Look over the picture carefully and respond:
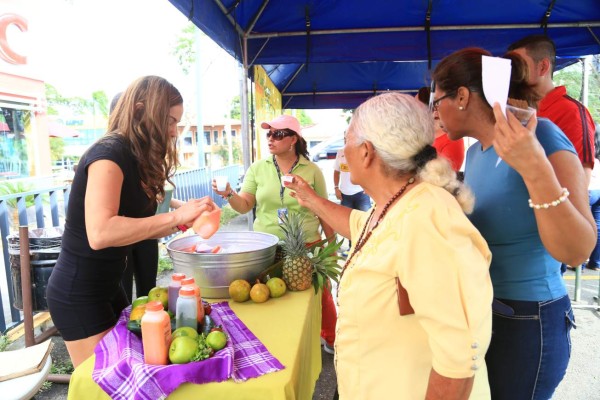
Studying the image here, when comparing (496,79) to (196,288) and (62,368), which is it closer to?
(196,288)

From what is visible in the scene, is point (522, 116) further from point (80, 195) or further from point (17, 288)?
point (17, 288)

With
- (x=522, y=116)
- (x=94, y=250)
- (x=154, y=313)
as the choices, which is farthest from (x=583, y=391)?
(x=94, y=250)

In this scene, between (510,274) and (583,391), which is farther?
(583,391)

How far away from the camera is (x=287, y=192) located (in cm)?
311

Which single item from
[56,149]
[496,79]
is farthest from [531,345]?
[56,149]

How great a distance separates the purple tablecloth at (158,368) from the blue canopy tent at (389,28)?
299cm

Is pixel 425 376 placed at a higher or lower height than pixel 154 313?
lower

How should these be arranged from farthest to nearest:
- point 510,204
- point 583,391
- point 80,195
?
point 583,391
point 80,195
point 510,204

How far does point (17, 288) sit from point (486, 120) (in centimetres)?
339

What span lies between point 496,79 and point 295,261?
134 centimetres

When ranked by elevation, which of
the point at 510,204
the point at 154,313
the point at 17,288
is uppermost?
the point at 510,204

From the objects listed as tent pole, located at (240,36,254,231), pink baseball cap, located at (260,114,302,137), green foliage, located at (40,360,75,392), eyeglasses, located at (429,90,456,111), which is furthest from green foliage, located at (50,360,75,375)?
eyeglasses, located at (429,90,456,111)

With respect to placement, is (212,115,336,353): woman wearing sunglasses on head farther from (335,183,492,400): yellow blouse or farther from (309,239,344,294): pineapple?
(335,183,492,400): yellow blouse

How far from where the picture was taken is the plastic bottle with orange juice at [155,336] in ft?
4.40
